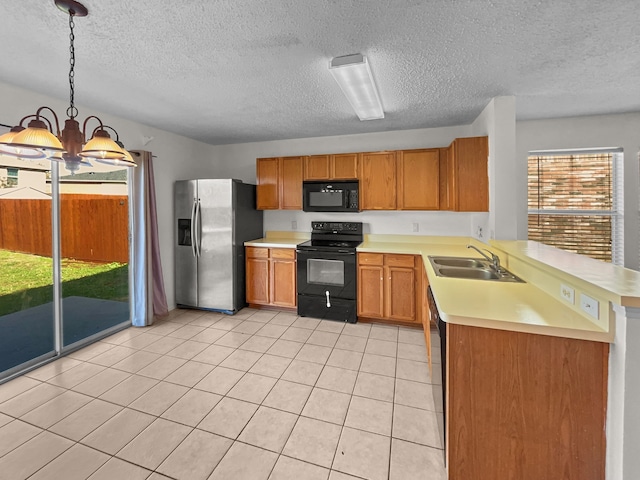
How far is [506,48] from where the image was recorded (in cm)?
189

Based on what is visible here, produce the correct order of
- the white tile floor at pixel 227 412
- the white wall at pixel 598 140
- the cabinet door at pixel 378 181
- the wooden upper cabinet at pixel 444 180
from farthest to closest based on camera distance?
the cabinet door at pixel 378 181
the wooden upper cabinet at pixel 444 180
the white wall at pixel 598 140
the white tile floor at pixel 227 412

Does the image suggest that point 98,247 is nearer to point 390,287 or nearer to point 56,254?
point 56,254

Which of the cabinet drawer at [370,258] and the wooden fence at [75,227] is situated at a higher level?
the wooden fence at [75,227]

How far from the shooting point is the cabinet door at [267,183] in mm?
4207

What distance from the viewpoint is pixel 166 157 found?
396cm

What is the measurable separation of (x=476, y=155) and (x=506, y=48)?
3.92ft

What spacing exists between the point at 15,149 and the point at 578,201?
490 cm

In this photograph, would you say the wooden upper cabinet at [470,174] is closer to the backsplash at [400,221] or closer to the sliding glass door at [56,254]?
the backsplash at [400,221]

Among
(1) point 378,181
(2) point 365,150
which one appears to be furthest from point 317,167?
(1) point 378,181

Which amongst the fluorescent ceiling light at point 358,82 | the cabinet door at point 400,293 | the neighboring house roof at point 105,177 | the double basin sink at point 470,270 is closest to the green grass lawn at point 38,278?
the neighboring house roof at point 105,177

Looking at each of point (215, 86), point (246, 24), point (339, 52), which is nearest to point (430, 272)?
point (339, 52)

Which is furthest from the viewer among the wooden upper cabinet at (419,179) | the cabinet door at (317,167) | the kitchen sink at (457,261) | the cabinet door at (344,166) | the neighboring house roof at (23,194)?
the cabinet door at (317,167)

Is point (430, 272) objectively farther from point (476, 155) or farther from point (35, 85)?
point (35, 85)

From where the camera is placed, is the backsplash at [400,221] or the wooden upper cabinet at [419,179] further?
the backsplash at [400,221]
